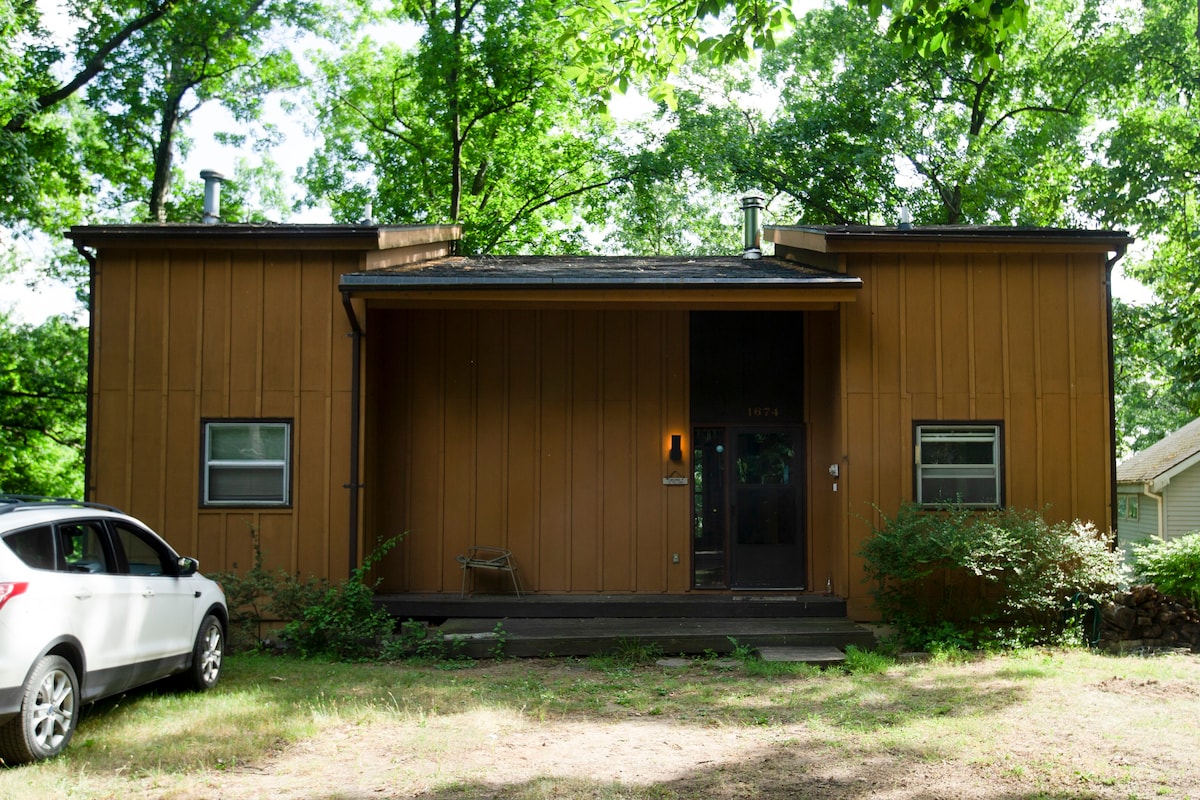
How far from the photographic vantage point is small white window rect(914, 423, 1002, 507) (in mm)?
11109

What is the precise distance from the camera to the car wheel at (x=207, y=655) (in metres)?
7.88

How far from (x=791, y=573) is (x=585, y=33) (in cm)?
652

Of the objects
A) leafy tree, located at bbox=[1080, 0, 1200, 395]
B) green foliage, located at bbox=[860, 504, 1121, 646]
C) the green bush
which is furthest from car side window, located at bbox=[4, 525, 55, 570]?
leafy tree, located at bbox=[1080, 0, 1200, 395]

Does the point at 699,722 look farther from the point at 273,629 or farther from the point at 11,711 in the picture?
the point at 273,629

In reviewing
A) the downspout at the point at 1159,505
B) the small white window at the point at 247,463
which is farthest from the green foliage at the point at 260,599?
the downspout at the point at 1159,505

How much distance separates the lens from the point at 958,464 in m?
11.2

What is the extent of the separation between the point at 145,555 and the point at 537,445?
208 inches

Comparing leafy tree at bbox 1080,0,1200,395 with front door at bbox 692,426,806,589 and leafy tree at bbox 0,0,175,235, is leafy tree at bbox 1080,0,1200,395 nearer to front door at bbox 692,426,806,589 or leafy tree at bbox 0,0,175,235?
front door at bbox 692,426,806,589

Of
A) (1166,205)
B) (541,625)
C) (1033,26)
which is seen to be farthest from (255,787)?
(1033,26)

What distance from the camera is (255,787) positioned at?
5516 millimetres

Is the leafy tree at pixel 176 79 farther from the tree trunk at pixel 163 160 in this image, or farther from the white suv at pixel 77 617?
the white suv at pixel 77 617

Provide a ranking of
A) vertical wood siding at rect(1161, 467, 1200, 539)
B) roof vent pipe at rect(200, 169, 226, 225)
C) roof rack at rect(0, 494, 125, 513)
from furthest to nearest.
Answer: vertical wood siding at rect(1161, 467, 1200, 539), roof vent pipe at rect(200, 169, 226, 225), roof rack at rect(0, 494, 125, 513)

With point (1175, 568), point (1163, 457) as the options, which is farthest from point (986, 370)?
point (1163, 457)

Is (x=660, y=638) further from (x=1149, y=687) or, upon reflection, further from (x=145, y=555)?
(x=145, y=555)
